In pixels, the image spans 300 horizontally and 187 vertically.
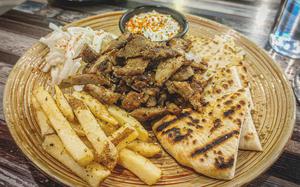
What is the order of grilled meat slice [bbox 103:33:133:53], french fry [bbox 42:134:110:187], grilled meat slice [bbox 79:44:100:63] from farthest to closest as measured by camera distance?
grilled meat slice [bbox 79:44:100:63], grilled meat slice [bbox 103:33:133:53], french fry [bbox 42:134:110:187]

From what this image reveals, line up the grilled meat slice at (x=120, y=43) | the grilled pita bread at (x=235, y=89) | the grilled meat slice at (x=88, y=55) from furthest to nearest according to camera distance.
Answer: the grilled meat slice at (x=88, y=55)
the grilled meat slice at (x=120, y=43)
the grilled pita bread at (x=235, y=89)

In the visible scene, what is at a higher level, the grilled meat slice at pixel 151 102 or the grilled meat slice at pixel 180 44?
the grilled meat slice at pixel 180 44

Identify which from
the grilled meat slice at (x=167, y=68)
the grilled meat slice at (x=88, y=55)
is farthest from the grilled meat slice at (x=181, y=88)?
the grilled meat slice at (x=88, y=55)

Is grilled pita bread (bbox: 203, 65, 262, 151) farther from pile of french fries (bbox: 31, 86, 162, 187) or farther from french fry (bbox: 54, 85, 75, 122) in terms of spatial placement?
french fry (bbox: 54, 85, 75, 122)

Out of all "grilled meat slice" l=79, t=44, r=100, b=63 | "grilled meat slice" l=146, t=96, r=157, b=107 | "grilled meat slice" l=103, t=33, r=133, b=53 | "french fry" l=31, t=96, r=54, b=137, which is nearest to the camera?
"french fry" l=31, t=96, r=54, b=137

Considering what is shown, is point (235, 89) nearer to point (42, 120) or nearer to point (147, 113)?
point (147, 113)

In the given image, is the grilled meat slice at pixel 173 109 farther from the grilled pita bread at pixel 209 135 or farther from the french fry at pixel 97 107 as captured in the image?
the french fry at pixel 97 107

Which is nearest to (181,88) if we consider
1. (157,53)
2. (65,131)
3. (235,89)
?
(157,53)

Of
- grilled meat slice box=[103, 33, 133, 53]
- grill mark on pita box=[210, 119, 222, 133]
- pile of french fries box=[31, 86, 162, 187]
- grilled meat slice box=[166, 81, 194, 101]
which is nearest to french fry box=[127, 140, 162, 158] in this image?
pile of french fries box=[31, 86, 162, 187]
